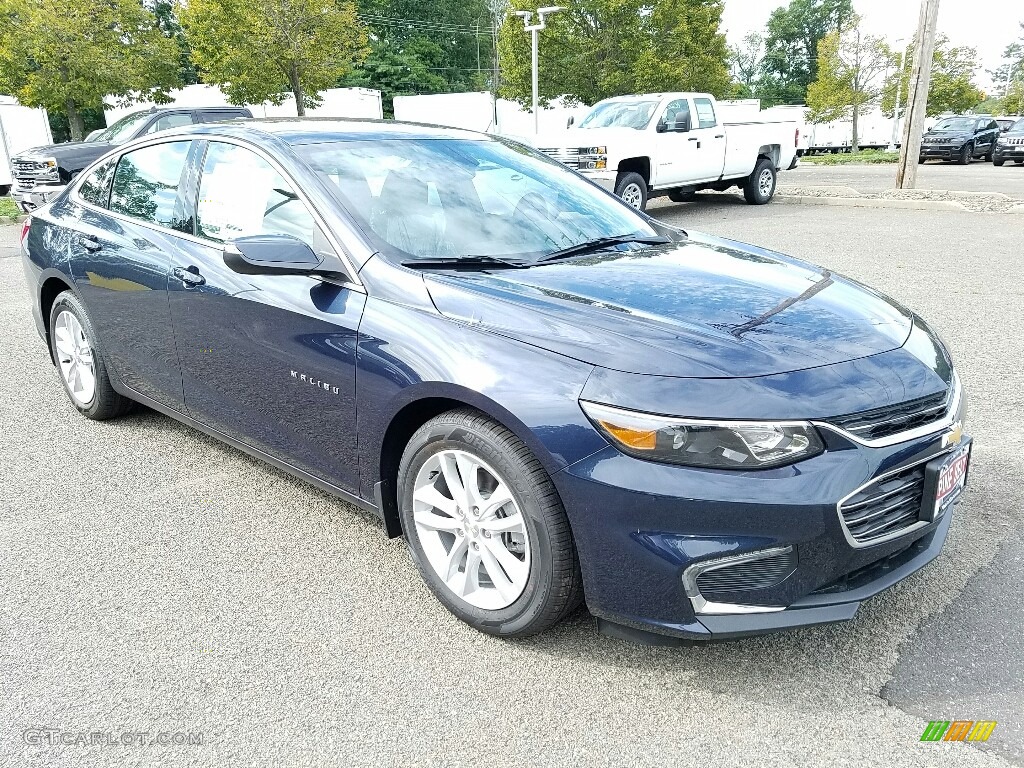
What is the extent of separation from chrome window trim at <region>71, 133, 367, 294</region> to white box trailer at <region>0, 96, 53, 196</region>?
73.8ft

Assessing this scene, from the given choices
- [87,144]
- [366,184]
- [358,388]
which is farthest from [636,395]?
[87,144]

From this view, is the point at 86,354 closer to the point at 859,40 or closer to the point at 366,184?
the point at 366,184

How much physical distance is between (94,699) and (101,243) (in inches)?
101

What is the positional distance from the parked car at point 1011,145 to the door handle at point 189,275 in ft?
96.9

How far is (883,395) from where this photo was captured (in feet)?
8.11

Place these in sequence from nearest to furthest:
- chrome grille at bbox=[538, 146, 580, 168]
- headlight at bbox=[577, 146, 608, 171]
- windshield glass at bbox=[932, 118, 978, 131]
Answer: headlight at bbox=[577, 146, 608, 171] < chrome grille at bbox=[538, 146, 580, 168] < windshield glass at bbox=[932, 118, 978, 131]

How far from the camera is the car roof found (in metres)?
3.59

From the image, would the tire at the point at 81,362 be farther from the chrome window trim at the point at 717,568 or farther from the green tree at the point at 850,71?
the green tree at the point at 850,71

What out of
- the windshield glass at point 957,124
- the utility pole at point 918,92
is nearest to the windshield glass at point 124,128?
the utility pole at point 918,92

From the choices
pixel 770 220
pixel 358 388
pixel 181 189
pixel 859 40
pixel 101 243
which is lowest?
pixel 770 220

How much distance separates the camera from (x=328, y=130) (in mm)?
3686

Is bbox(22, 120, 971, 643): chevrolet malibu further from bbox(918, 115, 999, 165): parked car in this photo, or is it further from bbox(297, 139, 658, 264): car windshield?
bbox(918, 115, 999, 165): parked car

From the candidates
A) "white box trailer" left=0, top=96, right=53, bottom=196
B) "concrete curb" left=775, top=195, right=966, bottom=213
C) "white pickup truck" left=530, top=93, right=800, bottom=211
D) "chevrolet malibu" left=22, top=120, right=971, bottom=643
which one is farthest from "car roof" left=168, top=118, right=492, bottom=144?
"white box trailer" left=0, top=96, right=53, bottom=196

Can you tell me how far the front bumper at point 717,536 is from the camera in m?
2.27
